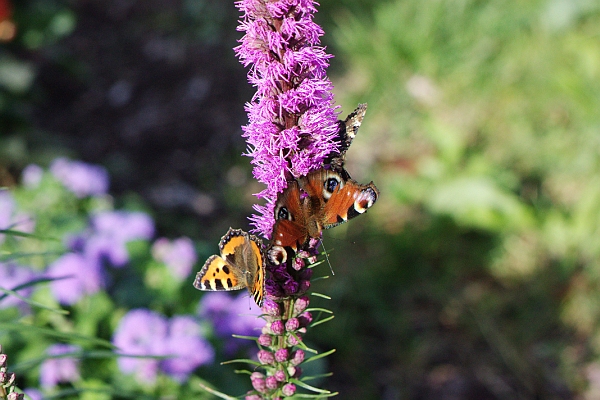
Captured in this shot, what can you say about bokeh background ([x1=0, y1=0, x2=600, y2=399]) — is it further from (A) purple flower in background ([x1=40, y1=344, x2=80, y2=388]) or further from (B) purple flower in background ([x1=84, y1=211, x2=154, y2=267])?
(A) purple flower in background ([x1=40, y1=344, x2=80, y2=388])

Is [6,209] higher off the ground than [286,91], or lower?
higher

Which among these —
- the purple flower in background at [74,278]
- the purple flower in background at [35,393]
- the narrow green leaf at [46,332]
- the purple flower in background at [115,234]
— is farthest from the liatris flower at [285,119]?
the purple flower in background at [115,234]

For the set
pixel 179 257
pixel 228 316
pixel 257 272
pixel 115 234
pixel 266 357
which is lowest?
pixel 266 357

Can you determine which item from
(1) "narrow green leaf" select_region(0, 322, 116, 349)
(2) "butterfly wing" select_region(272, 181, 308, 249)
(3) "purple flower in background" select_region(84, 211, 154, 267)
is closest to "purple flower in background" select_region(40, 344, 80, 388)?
(3) "purple flower in background" select_region(84, 211, 154, 267)

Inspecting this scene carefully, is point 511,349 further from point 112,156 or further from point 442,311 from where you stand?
point 112,156

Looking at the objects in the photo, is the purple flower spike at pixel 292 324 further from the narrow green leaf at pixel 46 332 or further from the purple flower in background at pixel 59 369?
the purple flower in background at pixel 59 369

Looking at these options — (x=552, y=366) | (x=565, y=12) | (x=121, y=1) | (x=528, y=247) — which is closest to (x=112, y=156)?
(x=121, y=1)

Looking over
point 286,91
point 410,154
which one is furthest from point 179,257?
point 410,154

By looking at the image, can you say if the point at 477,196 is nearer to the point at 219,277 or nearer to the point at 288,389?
the point at 288,389
